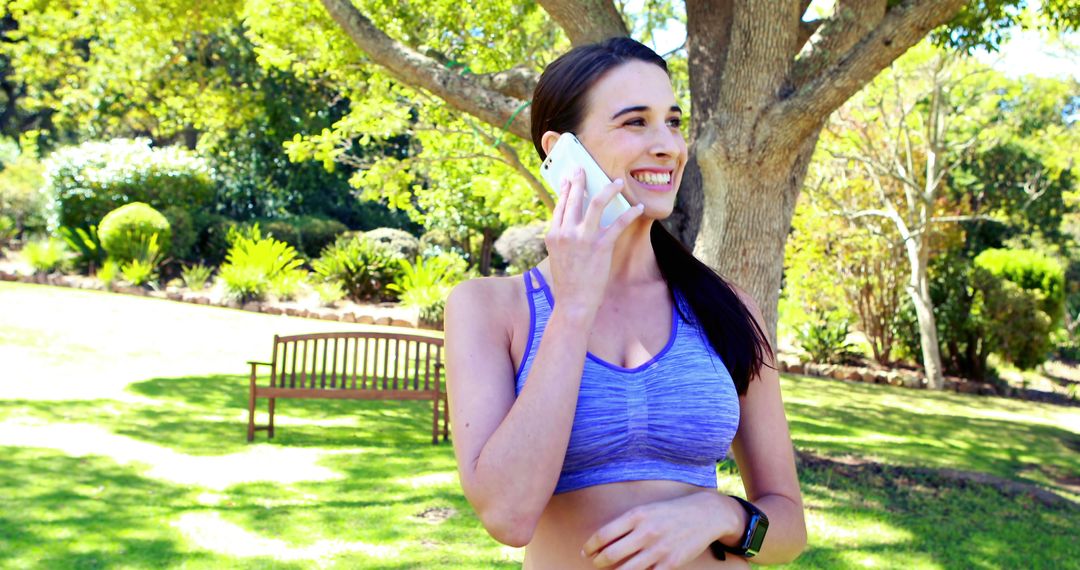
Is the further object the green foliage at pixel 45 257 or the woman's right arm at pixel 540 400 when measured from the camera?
the green foliage at pixel 45 257

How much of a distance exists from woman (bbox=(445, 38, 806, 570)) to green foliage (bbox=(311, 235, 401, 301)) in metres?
18.2

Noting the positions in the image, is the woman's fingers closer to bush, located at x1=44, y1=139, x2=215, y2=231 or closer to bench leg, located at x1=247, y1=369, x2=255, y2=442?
bench leg, located at x1=247, y1=369, x2=255, y2=442

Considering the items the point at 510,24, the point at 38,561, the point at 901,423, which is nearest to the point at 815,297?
the point at 901,423

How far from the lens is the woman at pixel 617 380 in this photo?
167 cm

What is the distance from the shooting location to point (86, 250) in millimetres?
19938

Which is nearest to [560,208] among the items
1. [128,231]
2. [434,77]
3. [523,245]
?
[434,77]

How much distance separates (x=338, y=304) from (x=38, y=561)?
13999mm

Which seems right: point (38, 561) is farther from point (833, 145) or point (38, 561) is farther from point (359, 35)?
point (833, 145)

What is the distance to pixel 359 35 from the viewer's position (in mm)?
7930

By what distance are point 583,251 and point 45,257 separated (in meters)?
19.9

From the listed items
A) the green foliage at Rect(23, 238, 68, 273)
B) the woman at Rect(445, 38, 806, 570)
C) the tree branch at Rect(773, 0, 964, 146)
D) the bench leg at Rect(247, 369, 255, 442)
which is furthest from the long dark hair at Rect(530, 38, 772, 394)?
the green foliage at Rect(23, 238, 68, 273)

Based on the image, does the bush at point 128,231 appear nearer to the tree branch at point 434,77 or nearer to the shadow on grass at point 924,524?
the tree branch at point 434,77

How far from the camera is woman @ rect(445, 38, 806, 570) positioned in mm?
1673

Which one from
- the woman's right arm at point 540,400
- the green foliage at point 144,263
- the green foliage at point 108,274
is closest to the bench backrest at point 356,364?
the green foliage at point 144,263
